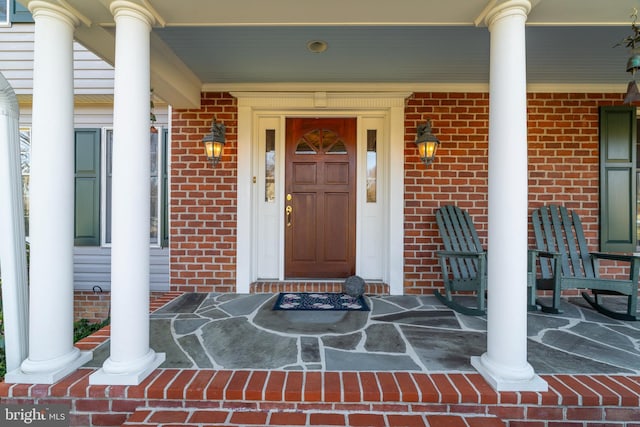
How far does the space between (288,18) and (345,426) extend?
227 cm

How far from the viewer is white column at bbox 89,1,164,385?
1.76m

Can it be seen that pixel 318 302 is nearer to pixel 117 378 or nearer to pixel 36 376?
pixel 117 378

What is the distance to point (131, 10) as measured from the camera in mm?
1760

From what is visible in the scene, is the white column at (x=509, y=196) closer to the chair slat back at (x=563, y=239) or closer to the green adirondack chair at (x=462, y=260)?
the green adirondack chair at (x=462, y=260)

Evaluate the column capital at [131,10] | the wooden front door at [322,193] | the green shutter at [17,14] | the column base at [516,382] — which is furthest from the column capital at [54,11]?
the column base at [516,382]

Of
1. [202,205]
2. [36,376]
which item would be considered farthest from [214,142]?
[36,376]

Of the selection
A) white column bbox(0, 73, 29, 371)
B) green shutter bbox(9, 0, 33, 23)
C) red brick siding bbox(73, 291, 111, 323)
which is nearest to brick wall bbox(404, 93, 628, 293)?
white column bbox(0, 73, 29, 371)

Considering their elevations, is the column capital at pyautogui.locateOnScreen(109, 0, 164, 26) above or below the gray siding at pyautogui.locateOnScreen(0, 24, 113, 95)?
below

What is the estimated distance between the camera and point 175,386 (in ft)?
5.60

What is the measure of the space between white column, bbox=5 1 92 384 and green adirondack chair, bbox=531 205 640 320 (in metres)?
3.56

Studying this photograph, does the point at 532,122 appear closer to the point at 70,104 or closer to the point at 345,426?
the point at 345,426

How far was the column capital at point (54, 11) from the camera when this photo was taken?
177cm

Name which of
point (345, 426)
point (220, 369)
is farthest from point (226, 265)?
point (345, 426)

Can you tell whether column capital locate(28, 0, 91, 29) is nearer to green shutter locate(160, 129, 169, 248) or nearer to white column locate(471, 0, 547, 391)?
green shutter locate(160, 129, 169, 248)
